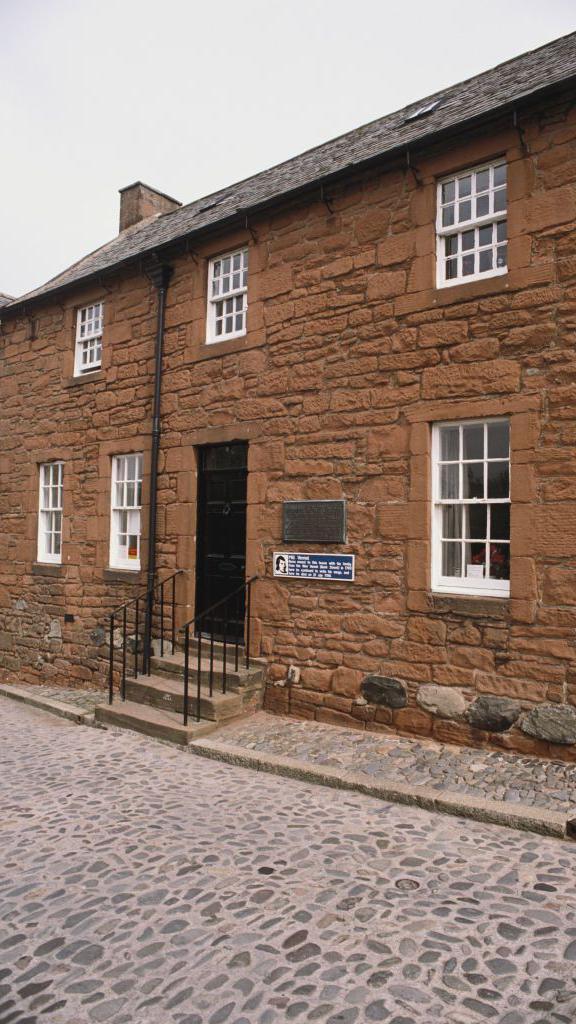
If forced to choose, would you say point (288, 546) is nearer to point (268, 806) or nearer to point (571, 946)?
point (268, 806)

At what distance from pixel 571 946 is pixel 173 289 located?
9026mm

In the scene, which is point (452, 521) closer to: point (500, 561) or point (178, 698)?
point (500, 561)

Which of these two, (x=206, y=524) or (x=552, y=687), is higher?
(x=206, y=524)

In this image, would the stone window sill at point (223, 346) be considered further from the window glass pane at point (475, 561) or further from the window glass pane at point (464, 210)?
the window glass pane at point (475, 561)

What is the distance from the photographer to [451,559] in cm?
694

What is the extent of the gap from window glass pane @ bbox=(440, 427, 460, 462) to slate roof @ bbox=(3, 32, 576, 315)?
3013 millimetres

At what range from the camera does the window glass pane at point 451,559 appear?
22.6ft

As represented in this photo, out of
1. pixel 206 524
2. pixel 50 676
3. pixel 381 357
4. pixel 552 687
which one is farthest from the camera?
pixel 50 676

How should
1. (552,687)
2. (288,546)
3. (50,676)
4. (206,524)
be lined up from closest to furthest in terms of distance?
(552,687) → (288,546) → (206,524) → (50,676)

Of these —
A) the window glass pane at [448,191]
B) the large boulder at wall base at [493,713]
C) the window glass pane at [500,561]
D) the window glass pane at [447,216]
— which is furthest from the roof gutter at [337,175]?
the large boulder at wall base at [493,713]

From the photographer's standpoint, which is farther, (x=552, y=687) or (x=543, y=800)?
(x=552, y=687)

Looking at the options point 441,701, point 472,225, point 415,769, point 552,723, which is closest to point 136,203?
point 472,225

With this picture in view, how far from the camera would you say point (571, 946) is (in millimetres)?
3369

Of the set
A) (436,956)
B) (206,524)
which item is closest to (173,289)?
(206,524)
